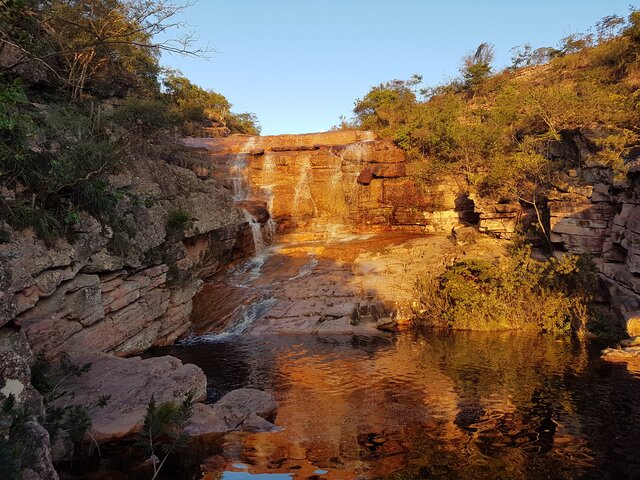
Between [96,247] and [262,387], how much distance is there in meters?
4.55

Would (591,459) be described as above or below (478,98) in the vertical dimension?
below

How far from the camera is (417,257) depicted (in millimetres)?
17609

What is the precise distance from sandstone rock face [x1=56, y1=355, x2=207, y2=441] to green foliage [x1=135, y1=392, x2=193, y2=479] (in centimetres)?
33

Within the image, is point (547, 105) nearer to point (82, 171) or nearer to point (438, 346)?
point (438, 346)

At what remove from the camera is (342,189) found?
2369 centimetres

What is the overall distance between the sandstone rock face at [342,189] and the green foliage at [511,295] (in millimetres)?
7145

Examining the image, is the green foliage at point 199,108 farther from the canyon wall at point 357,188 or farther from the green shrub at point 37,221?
the green shrub at point 37,221

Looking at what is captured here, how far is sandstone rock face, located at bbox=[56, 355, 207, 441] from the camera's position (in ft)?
22.0

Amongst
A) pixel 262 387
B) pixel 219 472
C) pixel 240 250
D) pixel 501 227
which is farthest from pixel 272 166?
pixel 219 472

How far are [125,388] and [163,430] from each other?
153 centimetres

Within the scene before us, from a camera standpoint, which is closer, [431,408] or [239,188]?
[431,408]

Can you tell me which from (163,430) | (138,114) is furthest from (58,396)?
(138,114)

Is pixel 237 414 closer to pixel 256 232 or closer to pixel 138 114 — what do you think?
pixel 138 114

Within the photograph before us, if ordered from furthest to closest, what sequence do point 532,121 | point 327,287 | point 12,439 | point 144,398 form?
point 532,121 < point 327,287 < point 144,398 < point 12,439
